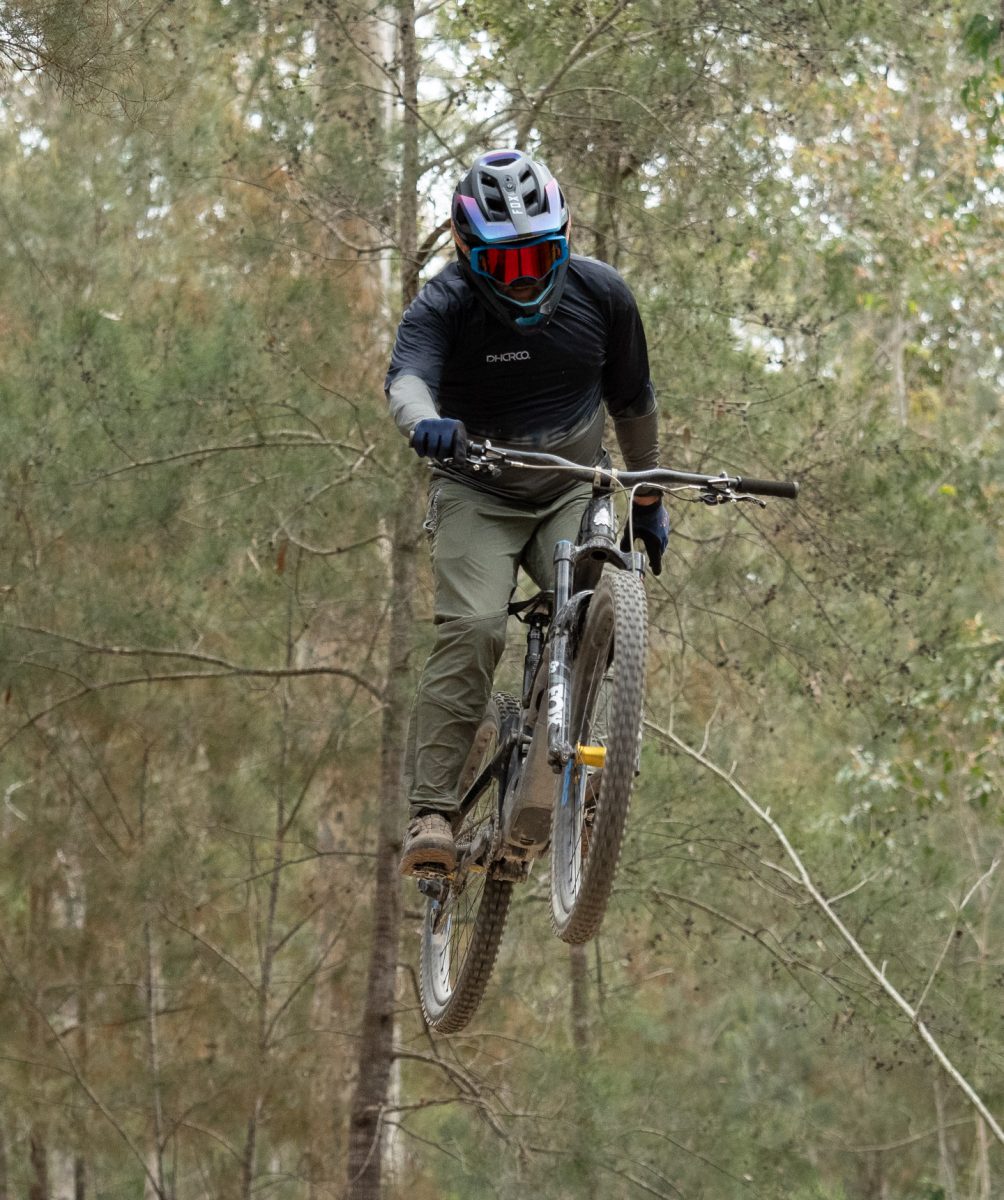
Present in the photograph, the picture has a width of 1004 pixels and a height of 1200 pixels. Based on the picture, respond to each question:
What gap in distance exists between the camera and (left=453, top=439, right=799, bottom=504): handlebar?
4.02 meters

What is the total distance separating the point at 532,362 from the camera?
4.55 metres

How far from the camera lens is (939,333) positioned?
16.4 metres

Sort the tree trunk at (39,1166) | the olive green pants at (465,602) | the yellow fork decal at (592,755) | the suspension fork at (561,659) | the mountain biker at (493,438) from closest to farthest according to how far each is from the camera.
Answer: the yellow fork decal at (592,755) < the suspension fork at (561,659) < the mountain biker at (493,438) < the olive green pants at (465,602) < the tree trunk at (39,1166)

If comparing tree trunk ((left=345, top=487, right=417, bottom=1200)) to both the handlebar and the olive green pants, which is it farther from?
the handlebar

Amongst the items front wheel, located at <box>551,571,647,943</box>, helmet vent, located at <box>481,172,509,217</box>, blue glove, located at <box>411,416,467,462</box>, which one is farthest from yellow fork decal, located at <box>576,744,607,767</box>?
helmet vent, located at <box>481,172,509,217</box>

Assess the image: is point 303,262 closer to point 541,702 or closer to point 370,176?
point 370,176

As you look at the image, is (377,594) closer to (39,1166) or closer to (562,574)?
(39,1166)

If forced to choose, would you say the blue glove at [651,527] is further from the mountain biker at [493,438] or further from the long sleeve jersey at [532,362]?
the long sleeve jersey at [532,362]

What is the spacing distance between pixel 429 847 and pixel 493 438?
1.08 meters

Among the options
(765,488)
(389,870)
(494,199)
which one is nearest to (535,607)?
(765,488)

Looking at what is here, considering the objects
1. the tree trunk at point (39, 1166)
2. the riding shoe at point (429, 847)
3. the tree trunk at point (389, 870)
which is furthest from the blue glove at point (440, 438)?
the tree trunk at point (39, 1166)

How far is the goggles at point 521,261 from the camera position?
426 centimetres

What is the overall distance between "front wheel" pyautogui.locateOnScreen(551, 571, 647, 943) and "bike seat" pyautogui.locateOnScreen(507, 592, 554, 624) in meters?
0.37

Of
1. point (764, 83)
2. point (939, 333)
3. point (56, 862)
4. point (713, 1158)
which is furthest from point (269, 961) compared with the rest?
point (939, 333)
